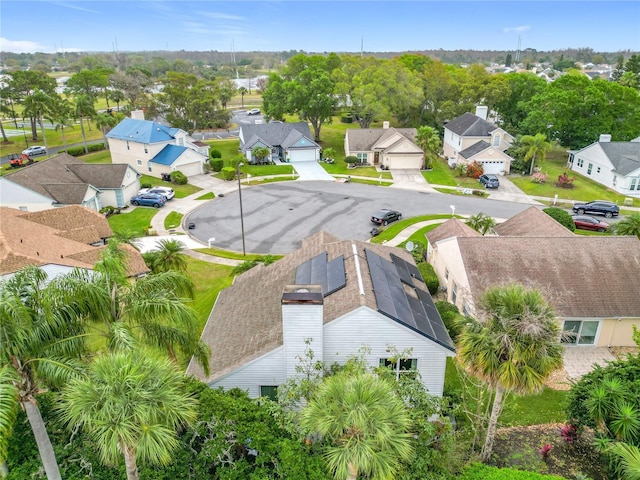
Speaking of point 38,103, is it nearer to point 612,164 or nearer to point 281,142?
point 281,142

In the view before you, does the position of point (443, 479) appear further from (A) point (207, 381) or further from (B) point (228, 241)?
(B) point (228, 241)

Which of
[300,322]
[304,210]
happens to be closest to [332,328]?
[300,322]

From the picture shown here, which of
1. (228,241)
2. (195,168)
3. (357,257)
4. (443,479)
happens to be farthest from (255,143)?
(443,479)

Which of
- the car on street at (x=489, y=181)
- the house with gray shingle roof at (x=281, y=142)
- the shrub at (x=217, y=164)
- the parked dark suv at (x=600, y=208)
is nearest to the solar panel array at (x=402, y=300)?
the parked dark suv at (x=600, y=208)

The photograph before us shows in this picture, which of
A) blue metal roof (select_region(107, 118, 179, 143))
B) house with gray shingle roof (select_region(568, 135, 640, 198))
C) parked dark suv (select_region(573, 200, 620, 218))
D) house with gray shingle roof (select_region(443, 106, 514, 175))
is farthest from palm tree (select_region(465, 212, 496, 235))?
blue metal roof (select_region(107, 118, 179, 143))

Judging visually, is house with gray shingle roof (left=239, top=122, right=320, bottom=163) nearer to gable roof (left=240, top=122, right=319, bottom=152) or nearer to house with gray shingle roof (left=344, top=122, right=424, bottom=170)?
gable roof (left=240, top=122, right=319, bottom=152)

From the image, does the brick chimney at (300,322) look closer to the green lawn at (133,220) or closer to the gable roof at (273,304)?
the gable roof at (273,304)
